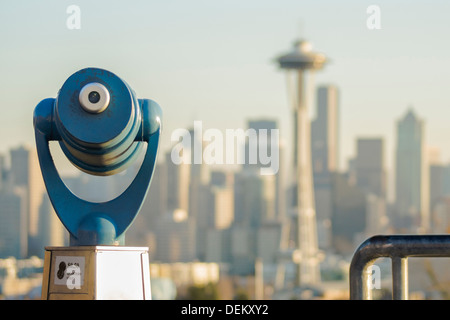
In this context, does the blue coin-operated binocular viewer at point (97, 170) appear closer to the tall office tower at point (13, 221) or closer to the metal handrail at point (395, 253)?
the metal handrail at point (395, 253)

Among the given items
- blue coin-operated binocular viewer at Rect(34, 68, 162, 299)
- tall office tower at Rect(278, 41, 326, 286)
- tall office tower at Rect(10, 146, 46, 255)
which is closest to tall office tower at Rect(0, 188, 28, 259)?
tall office tower at Rect(10, 146, 46, 255)

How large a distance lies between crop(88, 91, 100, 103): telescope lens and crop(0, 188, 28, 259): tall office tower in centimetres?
16444

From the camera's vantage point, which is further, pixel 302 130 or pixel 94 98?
pixel 302 130

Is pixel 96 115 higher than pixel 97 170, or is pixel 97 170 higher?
pixel 96 115

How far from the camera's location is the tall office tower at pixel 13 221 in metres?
170

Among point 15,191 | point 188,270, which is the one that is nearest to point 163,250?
point 15,191

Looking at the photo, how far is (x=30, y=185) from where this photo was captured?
177250 mm

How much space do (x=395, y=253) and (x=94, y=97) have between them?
5.38ft

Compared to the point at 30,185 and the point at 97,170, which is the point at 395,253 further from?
the point at 30,185

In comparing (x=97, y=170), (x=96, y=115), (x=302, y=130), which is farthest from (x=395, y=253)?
(x=302, y=130)
